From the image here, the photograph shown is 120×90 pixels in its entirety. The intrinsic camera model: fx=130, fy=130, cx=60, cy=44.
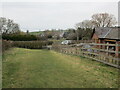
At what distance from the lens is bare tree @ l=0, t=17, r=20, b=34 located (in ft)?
144

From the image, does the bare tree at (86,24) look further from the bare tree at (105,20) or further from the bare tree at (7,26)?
the bare tree at (7,26)

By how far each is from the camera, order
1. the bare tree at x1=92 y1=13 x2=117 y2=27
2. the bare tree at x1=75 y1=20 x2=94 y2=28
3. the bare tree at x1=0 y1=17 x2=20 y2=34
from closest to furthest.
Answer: the bare tree at x1=0 y1=17 x2=20 y2=34
the bare tree at x1=92 y1=13 x2=117 y2=27
the bare tree at x1=75 y1=20 x2=94 y2=28

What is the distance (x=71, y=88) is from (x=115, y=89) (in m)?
1.27

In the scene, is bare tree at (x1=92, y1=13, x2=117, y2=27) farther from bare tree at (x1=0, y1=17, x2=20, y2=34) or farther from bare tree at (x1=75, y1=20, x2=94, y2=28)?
bare tree at (x1=0, y1=17, x2=20, y2=34)

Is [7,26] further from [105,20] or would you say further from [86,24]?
[105,20]

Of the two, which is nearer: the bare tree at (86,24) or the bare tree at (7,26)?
the bare tree at (7,26)

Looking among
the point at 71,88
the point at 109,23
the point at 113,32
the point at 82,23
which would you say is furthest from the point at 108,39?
the point at 82,23

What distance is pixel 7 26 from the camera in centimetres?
4538

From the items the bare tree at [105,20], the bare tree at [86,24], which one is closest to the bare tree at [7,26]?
the bare tree at [86,24]

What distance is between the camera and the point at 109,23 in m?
45.7

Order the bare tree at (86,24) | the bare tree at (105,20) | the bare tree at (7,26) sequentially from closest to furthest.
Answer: the bare tree at (7,26)
the bare tree at (105,20)
the bare tree at (86,24)

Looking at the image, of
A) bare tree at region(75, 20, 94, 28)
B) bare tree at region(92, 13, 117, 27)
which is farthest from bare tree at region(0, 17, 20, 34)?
bare tree at region(92, 13, 117, 27)

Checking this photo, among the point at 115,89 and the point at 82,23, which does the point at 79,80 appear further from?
the point at 82,23

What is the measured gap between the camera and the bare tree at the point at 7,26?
43.7 meters
